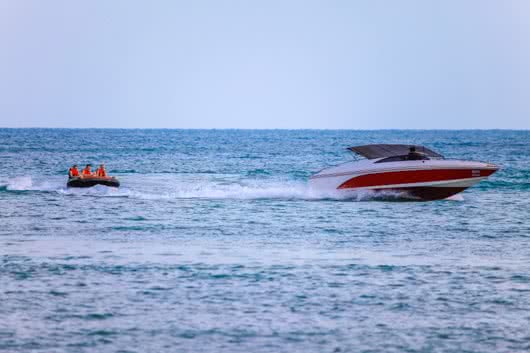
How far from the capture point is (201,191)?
128 feet

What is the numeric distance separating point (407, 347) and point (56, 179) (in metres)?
40.3

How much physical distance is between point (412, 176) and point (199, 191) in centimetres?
1147

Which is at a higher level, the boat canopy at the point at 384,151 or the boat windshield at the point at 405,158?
the boat canopy at the point at 384,151

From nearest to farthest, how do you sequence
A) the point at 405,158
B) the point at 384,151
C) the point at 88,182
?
the point at 405,158, the point at 384,151, the point at 88,182

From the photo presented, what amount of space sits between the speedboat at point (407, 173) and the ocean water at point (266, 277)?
26.0 inches

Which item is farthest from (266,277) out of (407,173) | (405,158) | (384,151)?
(384,151)

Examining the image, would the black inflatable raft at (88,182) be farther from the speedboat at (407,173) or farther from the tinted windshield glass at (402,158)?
the tinted windshield glass at (402,158)

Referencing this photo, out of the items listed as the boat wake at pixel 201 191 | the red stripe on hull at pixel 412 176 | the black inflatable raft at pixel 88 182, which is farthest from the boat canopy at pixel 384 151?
the black inflatable raft at pixel 88 182

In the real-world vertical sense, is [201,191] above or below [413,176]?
below

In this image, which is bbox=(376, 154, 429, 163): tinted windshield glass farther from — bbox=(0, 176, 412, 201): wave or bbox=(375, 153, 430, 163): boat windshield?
bbox=(0, 176, 412, 201): wave

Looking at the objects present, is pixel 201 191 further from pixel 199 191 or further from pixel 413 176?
pixel 413 176

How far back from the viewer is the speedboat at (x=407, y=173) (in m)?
31.1

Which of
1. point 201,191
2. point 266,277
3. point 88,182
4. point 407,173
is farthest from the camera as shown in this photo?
point 201,191

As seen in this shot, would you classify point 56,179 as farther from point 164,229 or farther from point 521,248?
point 521,248
